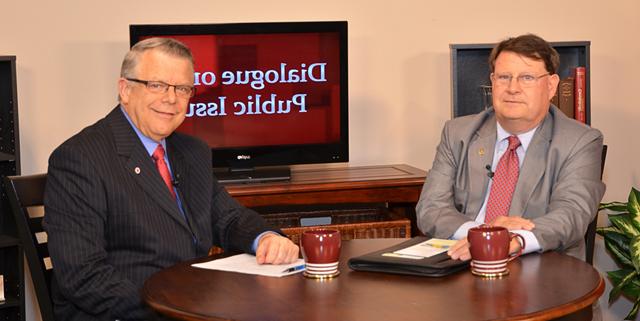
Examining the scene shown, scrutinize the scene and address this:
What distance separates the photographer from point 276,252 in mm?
2512

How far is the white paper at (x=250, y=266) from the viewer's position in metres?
2.39

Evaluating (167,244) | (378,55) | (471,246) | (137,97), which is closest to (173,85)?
(137,97)

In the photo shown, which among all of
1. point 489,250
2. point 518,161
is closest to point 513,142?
point 518,161

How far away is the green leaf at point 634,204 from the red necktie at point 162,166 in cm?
233

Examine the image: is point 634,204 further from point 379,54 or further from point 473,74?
point 379,54

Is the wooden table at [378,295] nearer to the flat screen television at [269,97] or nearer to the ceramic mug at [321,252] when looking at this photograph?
the ceramic mug at [321,252]

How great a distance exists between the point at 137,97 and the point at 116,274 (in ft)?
1.71

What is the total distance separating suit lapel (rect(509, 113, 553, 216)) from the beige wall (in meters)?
1.71

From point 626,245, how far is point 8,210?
2.72m

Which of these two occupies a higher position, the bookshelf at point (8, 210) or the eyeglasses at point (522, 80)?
the eyeglasses at point (522, 80)

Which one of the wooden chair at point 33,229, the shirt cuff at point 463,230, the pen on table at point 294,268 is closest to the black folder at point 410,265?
the pen on table at point 294,268

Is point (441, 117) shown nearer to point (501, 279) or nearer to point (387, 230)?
point (387, 230)

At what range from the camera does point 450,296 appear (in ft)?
6.80

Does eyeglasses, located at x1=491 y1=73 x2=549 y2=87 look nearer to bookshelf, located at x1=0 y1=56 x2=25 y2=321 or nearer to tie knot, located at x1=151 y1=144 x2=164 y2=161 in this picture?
tie knot, located at x1=151 y1=144 x2=164 y2=161
